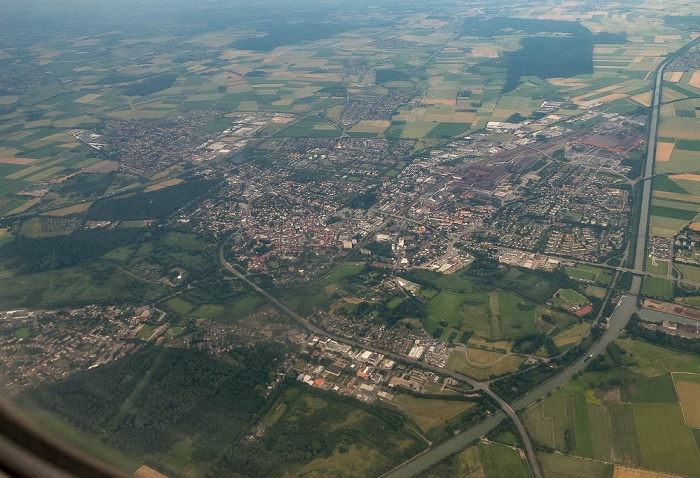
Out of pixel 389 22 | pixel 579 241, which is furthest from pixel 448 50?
pixel 579 241

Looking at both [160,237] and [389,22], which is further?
[389,22]

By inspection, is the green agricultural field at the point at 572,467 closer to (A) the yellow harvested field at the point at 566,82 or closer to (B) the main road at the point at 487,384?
(B) the main road at the point at 487,384

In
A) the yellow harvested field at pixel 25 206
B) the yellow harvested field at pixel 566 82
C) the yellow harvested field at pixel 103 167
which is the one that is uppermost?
the yellow harvested field at pixel 566 82

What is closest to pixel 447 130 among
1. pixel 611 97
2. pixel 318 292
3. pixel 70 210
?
pixel 611 97

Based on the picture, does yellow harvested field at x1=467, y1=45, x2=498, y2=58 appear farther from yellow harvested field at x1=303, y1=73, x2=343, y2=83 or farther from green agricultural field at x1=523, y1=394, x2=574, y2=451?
green agricultural field at x1=523, y1=394, x2=574, y2=451

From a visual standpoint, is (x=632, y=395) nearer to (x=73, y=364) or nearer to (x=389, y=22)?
(x=73, y=364)

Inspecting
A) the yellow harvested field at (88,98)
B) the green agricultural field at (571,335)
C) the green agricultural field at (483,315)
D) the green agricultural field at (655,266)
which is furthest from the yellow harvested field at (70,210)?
the green agricultural field at (655,266)
